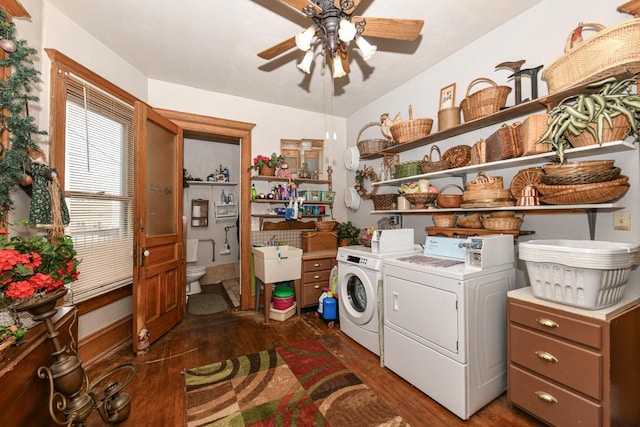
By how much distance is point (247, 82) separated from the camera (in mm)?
3062

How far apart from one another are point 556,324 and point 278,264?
7.72 feet

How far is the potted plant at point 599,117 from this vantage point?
4.38 feet

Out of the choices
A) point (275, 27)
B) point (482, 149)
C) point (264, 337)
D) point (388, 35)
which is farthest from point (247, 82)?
point (264, 337)

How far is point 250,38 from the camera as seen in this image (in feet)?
7.51

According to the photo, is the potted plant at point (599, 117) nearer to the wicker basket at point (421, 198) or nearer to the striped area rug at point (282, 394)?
the wicker basket at point (421, 198)

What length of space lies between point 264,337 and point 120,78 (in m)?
2.96

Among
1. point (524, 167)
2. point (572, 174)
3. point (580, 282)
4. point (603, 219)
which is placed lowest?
point (580, 282)

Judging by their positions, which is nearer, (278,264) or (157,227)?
(157,227)

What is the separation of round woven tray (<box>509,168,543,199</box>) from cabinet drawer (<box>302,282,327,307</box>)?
7.24 feet

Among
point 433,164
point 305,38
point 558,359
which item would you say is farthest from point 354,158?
point 558,359

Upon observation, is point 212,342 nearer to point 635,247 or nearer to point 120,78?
point 120,78

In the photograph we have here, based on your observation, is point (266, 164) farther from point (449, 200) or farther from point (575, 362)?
point (575, 362)

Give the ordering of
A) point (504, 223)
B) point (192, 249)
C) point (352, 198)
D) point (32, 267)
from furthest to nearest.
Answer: point (192, 249)
point (352, 198)
point (504, 223)
point (32, 267)

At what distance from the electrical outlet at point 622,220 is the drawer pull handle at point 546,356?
2.87ft
